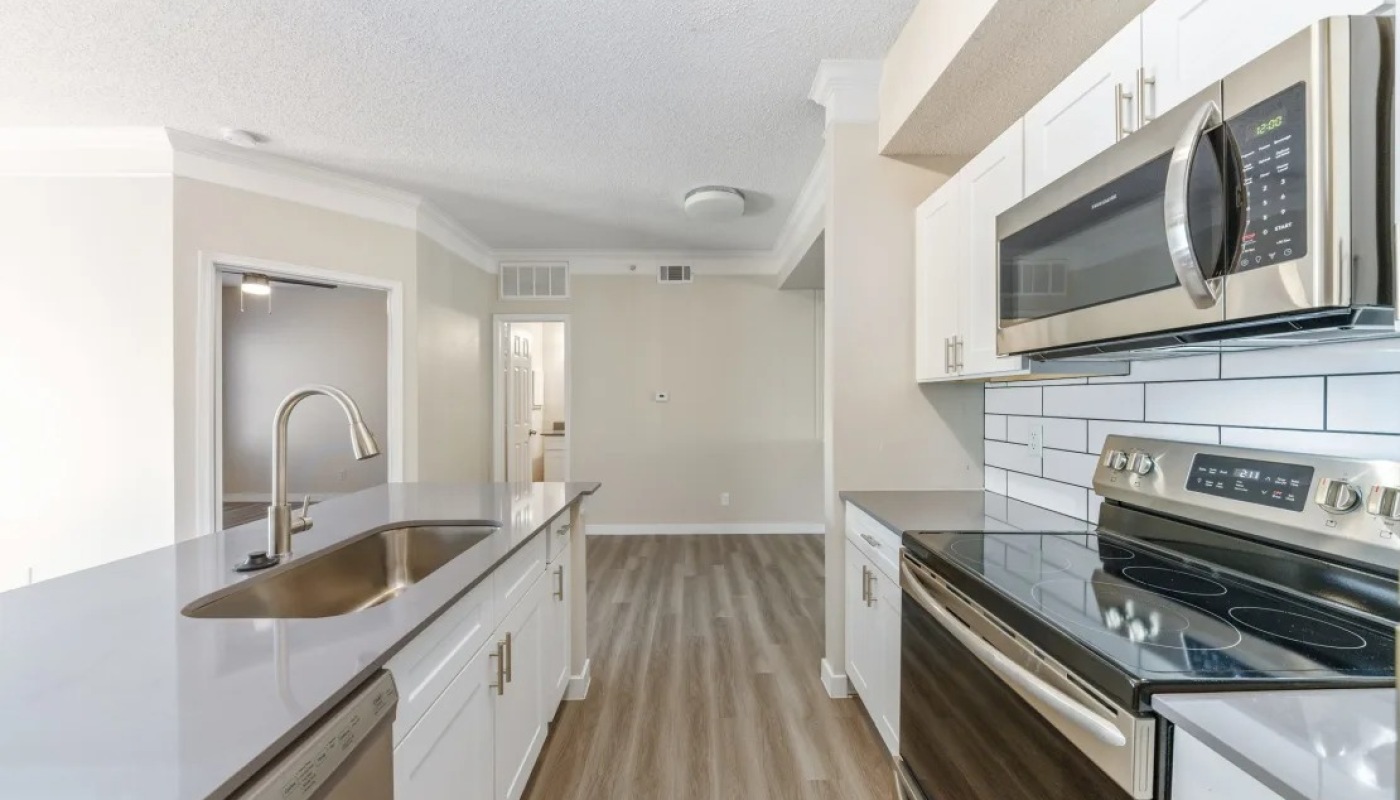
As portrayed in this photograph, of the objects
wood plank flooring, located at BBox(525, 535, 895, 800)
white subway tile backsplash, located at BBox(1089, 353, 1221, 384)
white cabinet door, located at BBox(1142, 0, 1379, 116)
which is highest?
white cabinet door, located at BBox(1142, 0, 1379, 116)


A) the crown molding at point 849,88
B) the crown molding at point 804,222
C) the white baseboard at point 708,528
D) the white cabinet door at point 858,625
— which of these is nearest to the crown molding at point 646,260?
the crown molding at point 804,222

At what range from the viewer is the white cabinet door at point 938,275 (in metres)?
2.04

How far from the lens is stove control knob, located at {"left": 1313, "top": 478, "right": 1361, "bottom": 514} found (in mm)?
1003

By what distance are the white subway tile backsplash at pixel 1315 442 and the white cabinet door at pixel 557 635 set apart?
2000 millimetres

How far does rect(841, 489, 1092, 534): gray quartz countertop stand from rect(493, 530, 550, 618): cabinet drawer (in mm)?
1139

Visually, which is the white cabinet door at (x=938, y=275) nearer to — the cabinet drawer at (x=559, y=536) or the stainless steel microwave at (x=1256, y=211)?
the stainless steel microwave at (x=1256, y=211)

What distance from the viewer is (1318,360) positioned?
45.1 inches

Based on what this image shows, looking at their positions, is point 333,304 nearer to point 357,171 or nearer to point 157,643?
point 357,171

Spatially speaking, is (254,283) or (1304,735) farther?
(254,283)

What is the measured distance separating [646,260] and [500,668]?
14.3 feet

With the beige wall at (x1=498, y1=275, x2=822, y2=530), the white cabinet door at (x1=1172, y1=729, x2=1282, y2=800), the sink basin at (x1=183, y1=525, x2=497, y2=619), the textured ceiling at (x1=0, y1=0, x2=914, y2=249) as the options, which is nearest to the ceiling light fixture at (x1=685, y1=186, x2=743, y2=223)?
the textured ceiling at (x1=0, y1=0, x2=914, y2=249)

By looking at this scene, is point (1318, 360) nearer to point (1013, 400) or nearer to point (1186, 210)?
point (1186, 210)

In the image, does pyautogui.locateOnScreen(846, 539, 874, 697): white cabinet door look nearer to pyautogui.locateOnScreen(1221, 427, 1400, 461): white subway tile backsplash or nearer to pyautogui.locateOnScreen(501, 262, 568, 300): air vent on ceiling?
pyautogui.locateOnScreen(1221, 427, 1400, 461): white subway tile backsplash

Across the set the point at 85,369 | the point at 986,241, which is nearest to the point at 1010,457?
the point at 986,241
